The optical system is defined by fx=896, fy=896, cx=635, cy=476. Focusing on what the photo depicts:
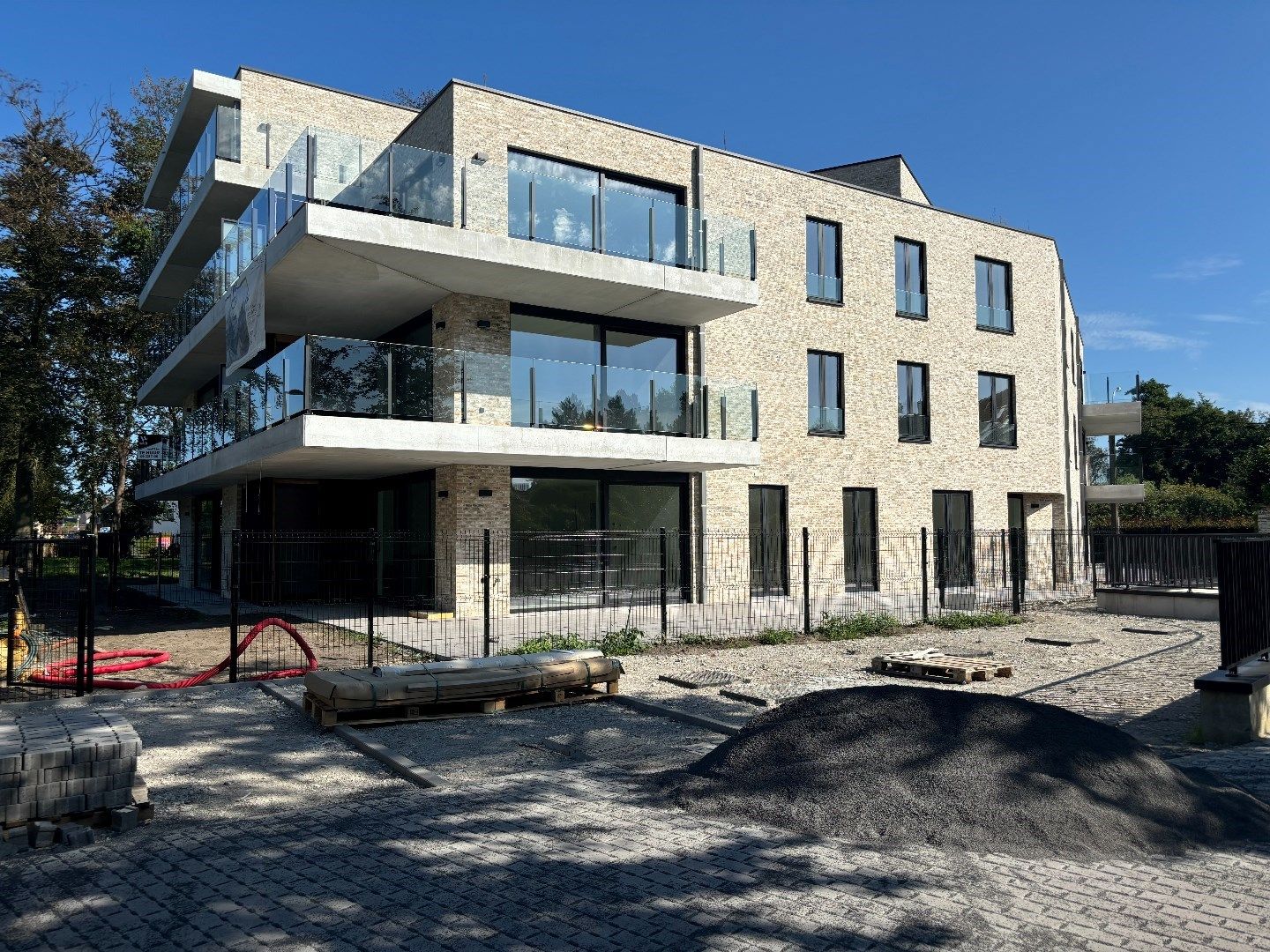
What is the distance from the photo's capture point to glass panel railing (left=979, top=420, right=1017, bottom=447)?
26345 millimetres

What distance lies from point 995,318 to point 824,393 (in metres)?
7.77

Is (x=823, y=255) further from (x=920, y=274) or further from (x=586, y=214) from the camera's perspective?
(x=586, y=214)

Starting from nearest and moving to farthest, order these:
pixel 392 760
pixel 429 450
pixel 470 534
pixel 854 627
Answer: pixel 392 760, pixel 429 450, pixel 854 627, pixel 470 534

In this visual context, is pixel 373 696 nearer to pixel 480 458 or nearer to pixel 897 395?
pixel 480 458

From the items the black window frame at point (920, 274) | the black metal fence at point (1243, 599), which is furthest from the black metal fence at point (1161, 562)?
the black metal fence at point (1243, 599)

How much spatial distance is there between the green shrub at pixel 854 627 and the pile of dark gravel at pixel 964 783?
28.1 ft

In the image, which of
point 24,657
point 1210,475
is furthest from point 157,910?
point 1210,475

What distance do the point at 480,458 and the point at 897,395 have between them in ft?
42.8

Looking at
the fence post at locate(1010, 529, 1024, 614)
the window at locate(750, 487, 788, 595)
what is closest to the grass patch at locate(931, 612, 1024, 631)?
the fence post at locate(1010, 529, 1024, 614)

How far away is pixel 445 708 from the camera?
30.1 feet

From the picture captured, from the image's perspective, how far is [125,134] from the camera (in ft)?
117

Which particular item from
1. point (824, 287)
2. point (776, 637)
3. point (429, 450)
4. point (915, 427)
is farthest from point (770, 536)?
point (429, 450)

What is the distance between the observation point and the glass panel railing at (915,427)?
24516mm

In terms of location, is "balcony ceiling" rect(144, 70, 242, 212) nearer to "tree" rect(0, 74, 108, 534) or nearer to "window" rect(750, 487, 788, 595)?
"tree" rect(0, 74, 108, 534)
